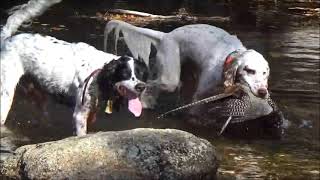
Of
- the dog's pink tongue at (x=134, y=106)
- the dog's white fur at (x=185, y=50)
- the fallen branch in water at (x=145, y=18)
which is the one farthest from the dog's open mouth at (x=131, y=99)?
the fallen branch in water at (x=145, y=18)

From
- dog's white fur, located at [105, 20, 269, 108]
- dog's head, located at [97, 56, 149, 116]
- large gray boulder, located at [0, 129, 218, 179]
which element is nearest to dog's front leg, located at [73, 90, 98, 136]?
dog's head, located at [97, 56, 149, 116]

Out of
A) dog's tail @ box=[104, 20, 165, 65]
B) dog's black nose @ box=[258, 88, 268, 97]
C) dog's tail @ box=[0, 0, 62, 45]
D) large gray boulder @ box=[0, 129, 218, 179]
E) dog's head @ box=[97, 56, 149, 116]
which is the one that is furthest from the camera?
dog's tail @ box=[104, 20, 165, 65]

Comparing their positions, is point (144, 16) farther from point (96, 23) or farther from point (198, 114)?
point (198, 114)

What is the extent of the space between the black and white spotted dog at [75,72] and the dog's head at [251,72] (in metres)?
0.77

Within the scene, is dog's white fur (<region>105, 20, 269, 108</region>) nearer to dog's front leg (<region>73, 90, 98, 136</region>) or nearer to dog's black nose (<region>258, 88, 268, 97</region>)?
dog's black nose (<region>258, 88, 268, 97</region>)

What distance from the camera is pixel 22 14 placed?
659 cm

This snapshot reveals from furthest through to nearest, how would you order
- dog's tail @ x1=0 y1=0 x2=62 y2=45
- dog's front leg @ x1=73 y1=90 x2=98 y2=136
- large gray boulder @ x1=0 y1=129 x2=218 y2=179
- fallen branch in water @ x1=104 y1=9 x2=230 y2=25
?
fallen branch in water @ x1=104 y1=9 x2=230 y2=25, dog's tail @ x1=0 y1=0 x2=62 y2=45, dog's front leg @ x1=73 y1=90 x2=98 y2=136, large gray boulder @ x1=0 y1=129 x2=218 y2=179

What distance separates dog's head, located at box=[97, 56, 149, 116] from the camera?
215 inches

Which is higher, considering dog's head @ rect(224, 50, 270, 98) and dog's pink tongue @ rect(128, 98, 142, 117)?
dog's head @ rect(224, 50, 270, 98)

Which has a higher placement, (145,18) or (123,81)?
(145,18)

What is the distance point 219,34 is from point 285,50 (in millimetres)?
2411

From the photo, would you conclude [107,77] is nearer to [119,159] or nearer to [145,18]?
[119,159]

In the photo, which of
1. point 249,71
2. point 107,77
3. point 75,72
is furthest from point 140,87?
point 249,71

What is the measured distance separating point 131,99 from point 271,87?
6.92 ft
